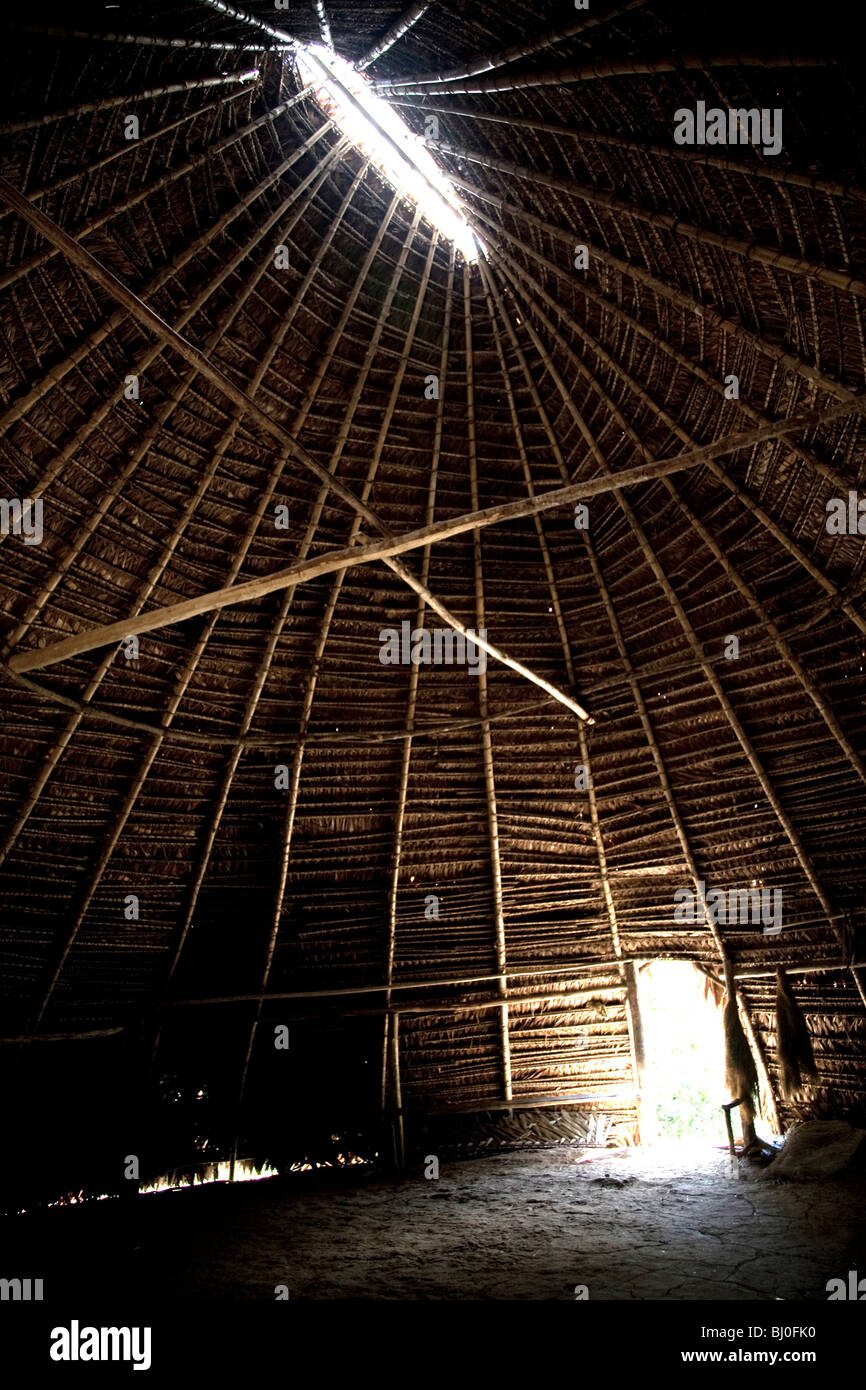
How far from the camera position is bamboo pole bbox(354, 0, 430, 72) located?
5539mm

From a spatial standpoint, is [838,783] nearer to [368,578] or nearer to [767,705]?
[767,705]

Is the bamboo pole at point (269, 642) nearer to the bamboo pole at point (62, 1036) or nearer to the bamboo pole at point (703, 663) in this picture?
the bamboo pole at point (62, 1036)

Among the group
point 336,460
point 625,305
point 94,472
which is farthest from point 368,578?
point 625,305

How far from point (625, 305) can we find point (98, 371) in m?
4.57

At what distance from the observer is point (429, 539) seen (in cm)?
603

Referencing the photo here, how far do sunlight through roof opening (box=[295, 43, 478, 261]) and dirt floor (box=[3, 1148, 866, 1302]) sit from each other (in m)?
8.68

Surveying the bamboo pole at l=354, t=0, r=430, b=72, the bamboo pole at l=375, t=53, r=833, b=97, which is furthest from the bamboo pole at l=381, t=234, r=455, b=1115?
the bamboo pole at l=354, t=0, r=430, b=72

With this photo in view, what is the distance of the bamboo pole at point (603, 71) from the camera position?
4.28 metres

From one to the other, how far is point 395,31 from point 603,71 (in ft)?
5.68

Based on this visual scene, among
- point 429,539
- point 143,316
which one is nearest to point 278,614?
point 429,539

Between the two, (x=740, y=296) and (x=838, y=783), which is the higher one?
(x=740, y=296)

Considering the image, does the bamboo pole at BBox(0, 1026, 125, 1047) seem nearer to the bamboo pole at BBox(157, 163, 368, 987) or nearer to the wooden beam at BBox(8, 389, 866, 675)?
the bamboo pole at BBox(157, 163, 368, 987)
